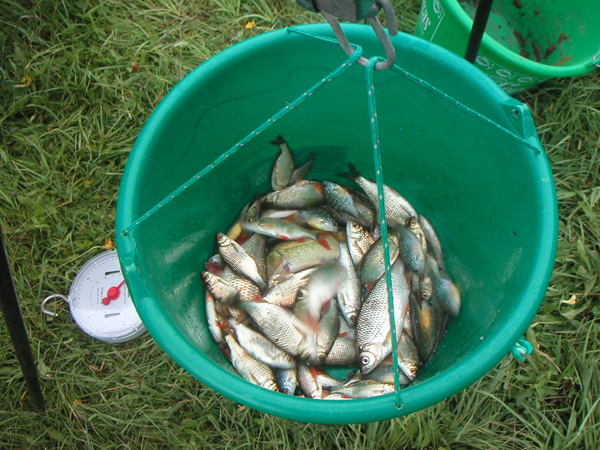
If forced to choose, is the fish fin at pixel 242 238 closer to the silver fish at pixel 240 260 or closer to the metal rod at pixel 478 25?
the silver fish at pixel 240 260

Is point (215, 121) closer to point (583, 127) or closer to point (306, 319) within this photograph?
point (306, 319)

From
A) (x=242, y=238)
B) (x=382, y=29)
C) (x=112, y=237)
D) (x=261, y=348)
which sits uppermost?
(x=382, y=29)

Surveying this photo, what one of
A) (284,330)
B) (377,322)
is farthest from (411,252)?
(284,330)

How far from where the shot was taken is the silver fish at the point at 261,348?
167 centimetres

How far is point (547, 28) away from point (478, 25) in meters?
1.06

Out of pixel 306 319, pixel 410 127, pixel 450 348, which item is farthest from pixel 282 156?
pixel 450 348

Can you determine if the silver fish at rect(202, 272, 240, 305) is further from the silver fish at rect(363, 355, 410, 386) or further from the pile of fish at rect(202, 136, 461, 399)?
the silver fish at rect(363, 355, 410, 386)

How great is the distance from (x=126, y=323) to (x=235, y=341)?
24.1 inches

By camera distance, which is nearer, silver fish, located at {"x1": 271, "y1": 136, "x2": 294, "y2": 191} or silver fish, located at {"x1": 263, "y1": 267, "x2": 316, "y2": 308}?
silver fish, located at {"x1": 263, "y1": 267, "x2": 316, "y2": 308}

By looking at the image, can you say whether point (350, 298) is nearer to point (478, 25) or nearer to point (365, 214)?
point (365, 214)

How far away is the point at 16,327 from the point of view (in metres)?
1.66

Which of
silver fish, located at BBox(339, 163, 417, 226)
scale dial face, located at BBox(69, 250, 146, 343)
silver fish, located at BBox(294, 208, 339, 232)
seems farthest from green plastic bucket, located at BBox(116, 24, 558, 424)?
scale dial face, located at BBox(69, 250, 146, 343)

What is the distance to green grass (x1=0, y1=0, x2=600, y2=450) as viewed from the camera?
1.92 m

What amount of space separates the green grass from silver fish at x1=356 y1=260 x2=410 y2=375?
416mm
